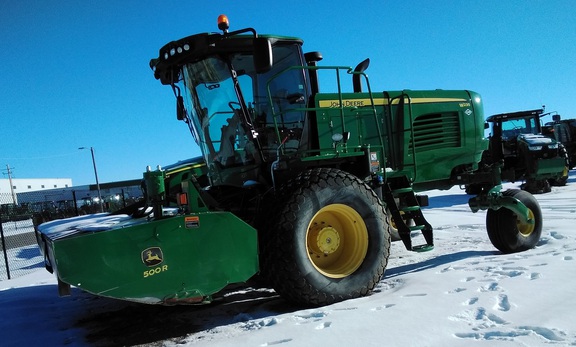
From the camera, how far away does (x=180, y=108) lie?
5.11 metres

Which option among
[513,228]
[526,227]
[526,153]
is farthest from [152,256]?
[526,153]

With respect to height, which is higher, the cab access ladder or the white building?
the white building

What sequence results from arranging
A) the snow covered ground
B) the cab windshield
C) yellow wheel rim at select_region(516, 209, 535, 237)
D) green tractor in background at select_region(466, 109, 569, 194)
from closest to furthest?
the snow covered ground < the cab windshield < yellow wheel rim at select_region(516, 209, 535, 237) < green tractor in background at select_region(466, 109, 569, 194)

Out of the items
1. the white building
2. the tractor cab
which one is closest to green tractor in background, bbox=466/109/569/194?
the tractor cab

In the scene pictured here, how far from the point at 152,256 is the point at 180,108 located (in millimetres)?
2375

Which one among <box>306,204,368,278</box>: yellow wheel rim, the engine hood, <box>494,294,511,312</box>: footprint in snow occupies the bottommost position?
<box>494,294,511,312</box>: footprint in snow

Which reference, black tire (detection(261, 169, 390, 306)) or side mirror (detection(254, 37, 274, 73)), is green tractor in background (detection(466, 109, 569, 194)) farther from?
side mirror (detection(254, 37, 274, 73))

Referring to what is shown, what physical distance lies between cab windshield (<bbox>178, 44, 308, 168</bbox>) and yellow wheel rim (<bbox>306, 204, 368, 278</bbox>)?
924mm

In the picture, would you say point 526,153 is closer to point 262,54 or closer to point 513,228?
point 513,228

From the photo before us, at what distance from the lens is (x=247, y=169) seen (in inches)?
180

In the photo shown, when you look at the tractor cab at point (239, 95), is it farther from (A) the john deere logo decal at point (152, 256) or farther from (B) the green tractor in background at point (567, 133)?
(B) the green tractor in background at point (567, 133)

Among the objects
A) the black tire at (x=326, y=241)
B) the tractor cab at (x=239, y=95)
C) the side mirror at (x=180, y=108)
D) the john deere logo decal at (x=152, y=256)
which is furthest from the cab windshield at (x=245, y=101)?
the john deere logo decal at (x=152, y=256)

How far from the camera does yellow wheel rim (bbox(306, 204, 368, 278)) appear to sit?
4043mm

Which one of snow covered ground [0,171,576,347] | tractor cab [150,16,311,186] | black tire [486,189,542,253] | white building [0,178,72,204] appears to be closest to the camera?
snow covered ground [0,171,576,347]
